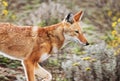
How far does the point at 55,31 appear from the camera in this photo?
9172 mm

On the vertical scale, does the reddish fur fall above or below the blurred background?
above

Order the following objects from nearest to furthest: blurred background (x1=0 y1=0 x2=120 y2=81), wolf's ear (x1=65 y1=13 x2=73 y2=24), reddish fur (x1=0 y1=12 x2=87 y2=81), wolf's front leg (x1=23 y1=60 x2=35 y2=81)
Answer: wolf's front leg (x1=23 y1=60 x2=35 y2=81), reddish fur (x1=0 y1=12 x2=87 y2=81), wolf's ear (x1=65 y1=13 x2=73 y2=24), blurred background (x1=0 y1=0 x2=120 y2=81)

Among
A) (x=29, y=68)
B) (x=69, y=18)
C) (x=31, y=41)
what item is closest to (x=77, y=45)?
(x=69, y=18)

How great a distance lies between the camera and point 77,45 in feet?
40.0

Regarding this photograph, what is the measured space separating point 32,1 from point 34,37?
7.72m

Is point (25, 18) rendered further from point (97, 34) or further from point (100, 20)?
point (100, 20)

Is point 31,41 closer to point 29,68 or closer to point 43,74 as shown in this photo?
point 29,68

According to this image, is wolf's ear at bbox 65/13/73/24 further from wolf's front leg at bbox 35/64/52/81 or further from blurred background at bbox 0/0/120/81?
wolf's front leg at bbox 35/64/52/81

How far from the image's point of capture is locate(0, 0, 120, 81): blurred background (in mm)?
9289

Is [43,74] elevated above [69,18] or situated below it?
below

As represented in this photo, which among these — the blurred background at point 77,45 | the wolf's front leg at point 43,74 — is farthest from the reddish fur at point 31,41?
the blurred background at point 77,45

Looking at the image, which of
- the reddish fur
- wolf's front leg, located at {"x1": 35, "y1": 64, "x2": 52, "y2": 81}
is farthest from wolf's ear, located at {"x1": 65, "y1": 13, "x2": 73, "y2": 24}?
wolf's front leg, located at {"x1": 35, "y1": 64, "x2": 52, "y2": 81}

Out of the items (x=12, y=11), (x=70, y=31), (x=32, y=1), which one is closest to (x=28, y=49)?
(x=70, y=31)

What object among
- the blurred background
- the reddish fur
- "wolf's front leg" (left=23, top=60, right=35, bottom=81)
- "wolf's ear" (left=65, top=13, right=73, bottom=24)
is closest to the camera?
"wolf's front leg" (left=23, top=60, right=35, bottom=81)
